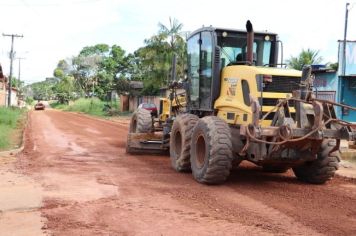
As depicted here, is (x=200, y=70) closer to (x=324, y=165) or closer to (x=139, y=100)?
(x=324, y=165)

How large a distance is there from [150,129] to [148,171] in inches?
147

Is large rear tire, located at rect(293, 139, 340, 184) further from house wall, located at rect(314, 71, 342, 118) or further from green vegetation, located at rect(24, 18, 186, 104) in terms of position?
house wall, located at rect(314, 71, 342, 118)

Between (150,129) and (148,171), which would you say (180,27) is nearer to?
(150,129)

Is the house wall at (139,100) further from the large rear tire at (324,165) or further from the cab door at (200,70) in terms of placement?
the large rear tire at (324,165)

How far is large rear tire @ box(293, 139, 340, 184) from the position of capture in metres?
9.94

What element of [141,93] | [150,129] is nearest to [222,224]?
[150,129]

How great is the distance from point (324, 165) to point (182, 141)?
297cm

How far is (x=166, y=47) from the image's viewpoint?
40.6m

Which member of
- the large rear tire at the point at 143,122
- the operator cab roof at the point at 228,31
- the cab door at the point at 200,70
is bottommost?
the large rear tire at the point at 143,122

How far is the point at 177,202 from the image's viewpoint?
812 centimetres

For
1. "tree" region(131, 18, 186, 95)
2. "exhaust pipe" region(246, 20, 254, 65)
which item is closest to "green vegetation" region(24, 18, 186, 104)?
"tree" region(131, 18, 186, 95)

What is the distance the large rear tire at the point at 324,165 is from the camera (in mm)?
9938

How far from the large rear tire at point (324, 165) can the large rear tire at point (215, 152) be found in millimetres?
1834

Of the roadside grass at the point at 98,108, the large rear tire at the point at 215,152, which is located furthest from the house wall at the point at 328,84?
the roadside grass at the point at 98,108
